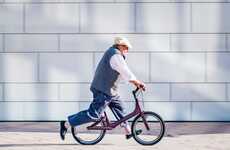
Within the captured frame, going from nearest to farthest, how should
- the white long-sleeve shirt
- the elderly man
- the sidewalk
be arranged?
the white long-sleeve shirt → the elderly man → the sidewalk

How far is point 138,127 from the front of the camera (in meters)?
11.0

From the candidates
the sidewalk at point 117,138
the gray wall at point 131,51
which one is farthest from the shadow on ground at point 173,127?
the gray wall at point 131,51

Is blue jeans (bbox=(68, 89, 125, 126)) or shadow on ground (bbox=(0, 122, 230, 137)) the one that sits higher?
blue jeans (bbox=(68, 89, 125, 126))

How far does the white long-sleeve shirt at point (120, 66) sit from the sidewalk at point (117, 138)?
1.07 m

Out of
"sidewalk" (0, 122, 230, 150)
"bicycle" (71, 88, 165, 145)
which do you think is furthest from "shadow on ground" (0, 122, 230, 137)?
"bicycle" (71, 88, 165, 145)

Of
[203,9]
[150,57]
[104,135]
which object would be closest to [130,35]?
[150,57]

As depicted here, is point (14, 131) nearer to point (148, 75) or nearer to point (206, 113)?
point (148, 75)

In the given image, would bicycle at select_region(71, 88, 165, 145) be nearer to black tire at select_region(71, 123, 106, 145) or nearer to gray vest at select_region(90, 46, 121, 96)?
black tire at select_region(71, 123, 106, 145)

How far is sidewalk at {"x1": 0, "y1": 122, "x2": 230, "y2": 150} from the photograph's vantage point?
35.4 ft

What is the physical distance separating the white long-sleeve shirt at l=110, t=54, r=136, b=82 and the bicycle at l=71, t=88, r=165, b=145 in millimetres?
406

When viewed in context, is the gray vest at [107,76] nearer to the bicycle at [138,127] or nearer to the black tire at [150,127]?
the bicycle at [138,127]

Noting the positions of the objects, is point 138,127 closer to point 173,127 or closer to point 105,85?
point 105,85

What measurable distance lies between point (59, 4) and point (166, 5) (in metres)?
2.01

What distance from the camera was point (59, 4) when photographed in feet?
44.7
